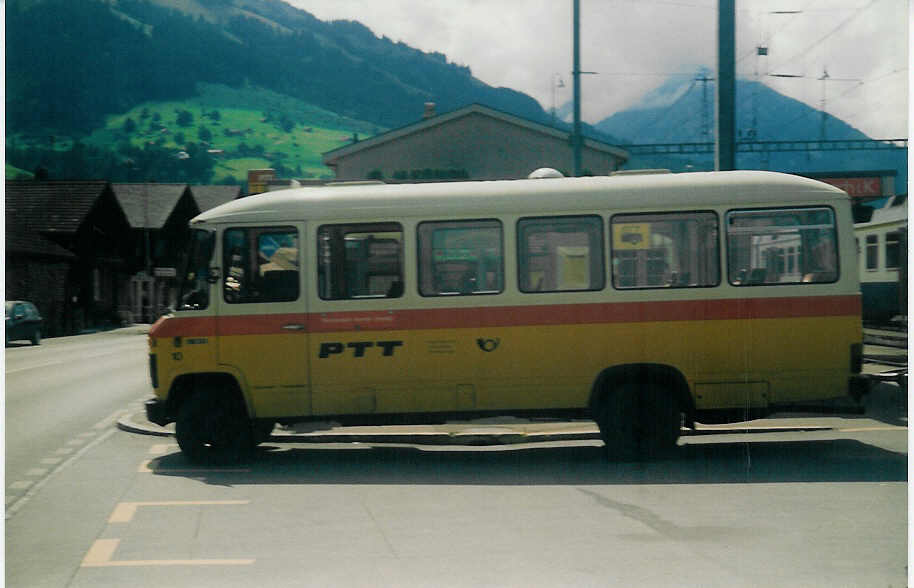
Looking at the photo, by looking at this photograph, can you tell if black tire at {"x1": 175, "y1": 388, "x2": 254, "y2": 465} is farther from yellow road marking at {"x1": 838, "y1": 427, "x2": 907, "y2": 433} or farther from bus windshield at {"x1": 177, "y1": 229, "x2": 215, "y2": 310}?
yellow road marking at {"x1": 838, "y1": 427, "x2": 907, "y2": 433}

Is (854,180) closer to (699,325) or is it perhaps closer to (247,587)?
(699,325)

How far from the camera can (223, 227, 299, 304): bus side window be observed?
11.2 meters

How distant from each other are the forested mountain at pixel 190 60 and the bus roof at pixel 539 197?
57.7 inches

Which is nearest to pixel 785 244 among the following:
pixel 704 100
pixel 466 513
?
pixel 466 513

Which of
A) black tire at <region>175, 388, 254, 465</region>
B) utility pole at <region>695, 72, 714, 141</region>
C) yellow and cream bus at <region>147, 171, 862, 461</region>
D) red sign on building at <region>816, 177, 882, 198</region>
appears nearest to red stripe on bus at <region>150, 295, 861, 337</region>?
yellow and cream bus at <region>147, 171, 862, 461</region>

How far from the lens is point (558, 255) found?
1119cm

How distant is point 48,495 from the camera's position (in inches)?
369

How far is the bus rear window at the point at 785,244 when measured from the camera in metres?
11.0

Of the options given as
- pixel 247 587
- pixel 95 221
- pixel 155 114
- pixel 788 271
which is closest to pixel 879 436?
pixel 788 271

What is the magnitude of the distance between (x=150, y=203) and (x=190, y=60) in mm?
52852

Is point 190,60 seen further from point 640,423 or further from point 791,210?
point 791,210

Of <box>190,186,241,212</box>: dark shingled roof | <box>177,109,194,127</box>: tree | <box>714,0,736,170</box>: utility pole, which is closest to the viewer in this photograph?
<box>714,0,736,170</box>: utility pole

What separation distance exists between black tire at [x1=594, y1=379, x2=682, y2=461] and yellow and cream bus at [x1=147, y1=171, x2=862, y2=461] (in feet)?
0.06

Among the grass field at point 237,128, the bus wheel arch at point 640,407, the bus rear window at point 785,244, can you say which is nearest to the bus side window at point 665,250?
the bus rear window at point 785,244
